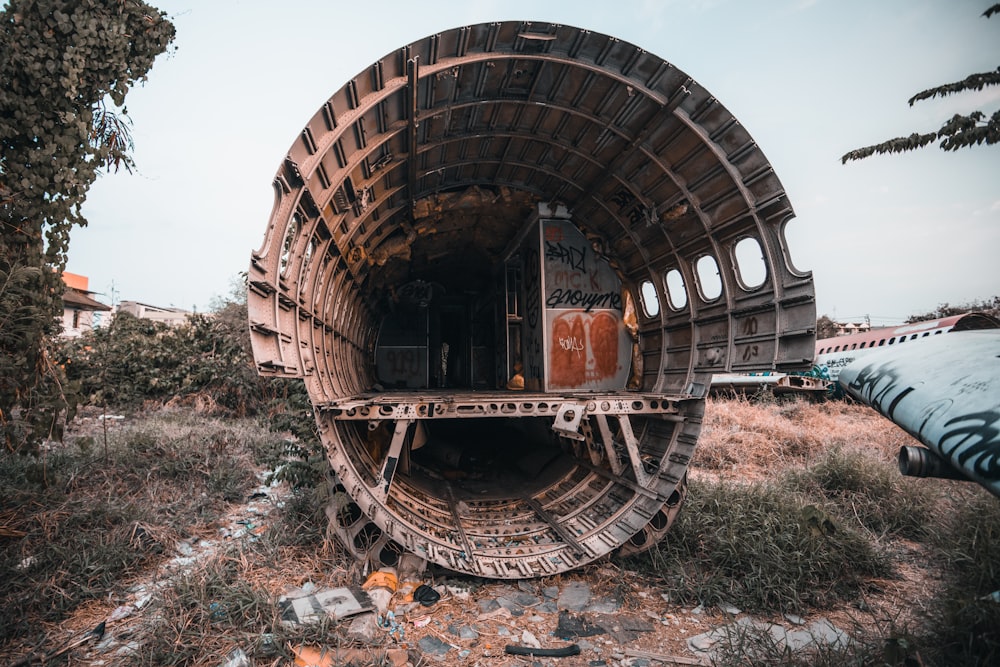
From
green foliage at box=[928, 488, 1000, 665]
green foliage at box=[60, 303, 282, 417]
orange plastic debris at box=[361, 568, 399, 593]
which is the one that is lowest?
orange plastic debris at box=[361, 568, 399, 593]

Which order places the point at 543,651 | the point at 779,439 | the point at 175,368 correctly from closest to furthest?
1. the point at 543,651
2. the point at 779,439
3. the point at 175,368

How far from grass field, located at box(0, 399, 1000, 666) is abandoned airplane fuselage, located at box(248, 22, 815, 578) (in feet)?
2.65

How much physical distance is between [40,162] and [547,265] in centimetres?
599

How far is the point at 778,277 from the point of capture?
17.1ft

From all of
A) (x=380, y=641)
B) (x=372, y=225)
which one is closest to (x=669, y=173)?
(x=372, y=225)

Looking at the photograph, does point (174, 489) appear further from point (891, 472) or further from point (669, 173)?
point (891, 472)

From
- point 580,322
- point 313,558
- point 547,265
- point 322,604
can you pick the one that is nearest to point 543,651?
point 322,604

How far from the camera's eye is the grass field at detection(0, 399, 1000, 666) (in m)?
3.57

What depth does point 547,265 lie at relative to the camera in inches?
306

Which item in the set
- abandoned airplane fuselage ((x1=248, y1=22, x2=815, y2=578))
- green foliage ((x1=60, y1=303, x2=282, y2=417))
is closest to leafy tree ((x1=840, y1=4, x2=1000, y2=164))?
abandoned airplane fuselage ((x1=248, y1=22, x2=815, y2=578))

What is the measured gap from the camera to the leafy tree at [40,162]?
418 cm

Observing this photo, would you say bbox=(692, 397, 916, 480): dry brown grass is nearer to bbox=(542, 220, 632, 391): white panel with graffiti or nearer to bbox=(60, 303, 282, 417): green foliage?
bbox=(542, 220, 632, 391): white panel with graffiti

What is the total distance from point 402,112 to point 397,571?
16.1ft

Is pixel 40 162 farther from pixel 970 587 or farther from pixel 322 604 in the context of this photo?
pixel 970 587
